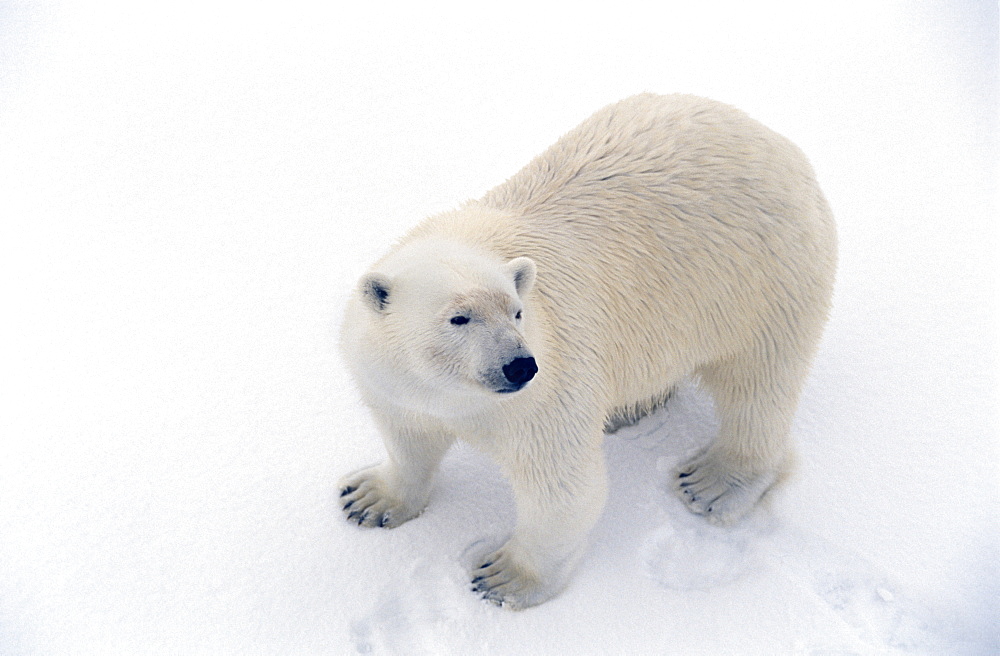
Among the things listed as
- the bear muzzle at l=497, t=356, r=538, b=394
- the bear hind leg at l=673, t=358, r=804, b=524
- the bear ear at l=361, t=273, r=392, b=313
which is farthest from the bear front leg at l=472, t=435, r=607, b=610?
the bear ear at l=361, t=273, r=392, b=313

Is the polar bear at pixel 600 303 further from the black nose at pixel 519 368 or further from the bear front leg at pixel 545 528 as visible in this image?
the black nose at pixel 519 368

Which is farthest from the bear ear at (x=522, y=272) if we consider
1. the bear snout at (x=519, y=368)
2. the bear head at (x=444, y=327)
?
the bear snout at (x=519, y=368)

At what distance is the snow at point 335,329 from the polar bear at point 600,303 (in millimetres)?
379

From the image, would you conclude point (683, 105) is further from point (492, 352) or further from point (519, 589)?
point (519, 589)

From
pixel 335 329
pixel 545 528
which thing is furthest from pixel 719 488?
pixel 335 329

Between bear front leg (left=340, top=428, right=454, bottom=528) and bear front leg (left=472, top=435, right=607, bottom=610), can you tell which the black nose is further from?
Answer: bear front leg (left=340, top=428, right=454, bottom=528)

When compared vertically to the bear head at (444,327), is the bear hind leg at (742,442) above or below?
below

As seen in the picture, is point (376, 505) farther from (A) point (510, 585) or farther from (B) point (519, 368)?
(B) point (519, 368)

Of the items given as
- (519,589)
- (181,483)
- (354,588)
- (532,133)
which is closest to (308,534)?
(354,588)

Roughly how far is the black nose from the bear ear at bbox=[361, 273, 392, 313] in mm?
491

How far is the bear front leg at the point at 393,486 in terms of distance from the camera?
10.8ft

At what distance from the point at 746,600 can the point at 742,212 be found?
5.23 ft

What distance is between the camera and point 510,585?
3.21 m

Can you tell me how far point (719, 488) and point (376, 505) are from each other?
155 cm
